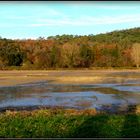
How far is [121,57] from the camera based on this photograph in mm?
78562

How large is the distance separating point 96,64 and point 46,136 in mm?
69079

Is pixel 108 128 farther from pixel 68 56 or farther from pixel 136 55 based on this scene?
pixel 136 55

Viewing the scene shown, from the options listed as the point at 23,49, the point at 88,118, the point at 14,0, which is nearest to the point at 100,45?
the point at 23,49

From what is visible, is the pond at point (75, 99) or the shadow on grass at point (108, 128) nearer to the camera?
the shadow on grass at point (108, 128)

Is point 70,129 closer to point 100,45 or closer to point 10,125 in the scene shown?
point 10,125

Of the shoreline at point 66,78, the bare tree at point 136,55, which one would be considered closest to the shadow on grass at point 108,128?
the shoreline at point 66,78

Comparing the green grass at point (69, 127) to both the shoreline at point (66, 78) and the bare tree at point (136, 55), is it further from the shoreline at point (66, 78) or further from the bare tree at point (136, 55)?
the bare tree at point (136, 55)

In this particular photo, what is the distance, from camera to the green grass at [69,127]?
392 inches

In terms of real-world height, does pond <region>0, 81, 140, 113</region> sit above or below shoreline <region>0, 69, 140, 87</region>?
above

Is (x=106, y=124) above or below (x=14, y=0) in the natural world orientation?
below

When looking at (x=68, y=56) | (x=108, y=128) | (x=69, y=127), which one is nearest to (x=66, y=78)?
(x=68, y=56)

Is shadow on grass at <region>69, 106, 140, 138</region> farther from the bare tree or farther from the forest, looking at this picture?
the bare tree

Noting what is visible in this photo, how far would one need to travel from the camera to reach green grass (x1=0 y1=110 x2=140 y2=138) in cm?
997

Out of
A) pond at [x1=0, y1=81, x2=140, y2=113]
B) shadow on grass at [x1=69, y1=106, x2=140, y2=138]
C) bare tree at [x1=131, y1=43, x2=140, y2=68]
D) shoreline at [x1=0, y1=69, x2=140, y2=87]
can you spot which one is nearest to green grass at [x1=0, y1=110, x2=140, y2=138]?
shadow on grass at [x1=69, y1=106, x2=140, y2=138]
